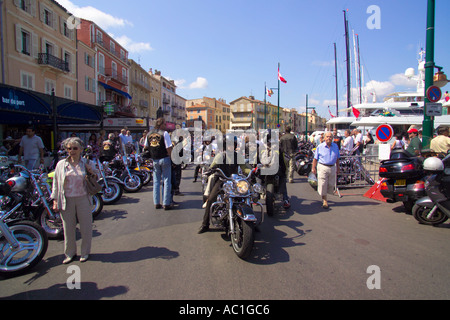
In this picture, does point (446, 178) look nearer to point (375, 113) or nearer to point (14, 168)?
point (14, 168)

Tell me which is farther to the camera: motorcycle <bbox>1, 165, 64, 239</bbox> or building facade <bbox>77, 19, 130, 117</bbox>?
building facade <bbox>77, 19, 130, 117</bbox>

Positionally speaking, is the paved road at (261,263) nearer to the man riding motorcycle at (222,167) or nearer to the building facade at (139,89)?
the man riding motorcycle at (222,167)

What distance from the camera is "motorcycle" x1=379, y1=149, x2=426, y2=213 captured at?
5.48 m

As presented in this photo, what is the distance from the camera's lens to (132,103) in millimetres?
44531

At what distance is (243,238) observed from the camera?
3.65 meters

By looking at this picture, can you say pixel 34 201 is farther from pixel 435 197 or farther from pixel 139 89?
pixel 139 89

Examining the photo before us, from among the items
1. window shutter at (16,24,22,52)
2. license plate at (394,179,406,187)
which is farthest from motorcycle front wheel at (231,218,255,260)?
window shutter at (16,24,22,52)

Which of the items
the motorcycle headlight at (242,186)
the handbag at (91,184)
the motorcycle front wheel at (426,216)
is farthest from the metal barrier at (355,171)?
the handbag at (91,184)

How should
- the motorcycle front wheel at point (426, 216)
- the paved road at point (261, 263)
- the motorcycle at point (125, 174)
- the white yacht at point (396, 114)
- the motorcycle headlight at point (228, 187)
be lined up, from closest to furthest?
the paved road at point (261, 263), the motorcycle headlight at point (228, 187), the motorcycle front wheel at point (426, 216), the motorcycle at point (125, 174), the white yacht at point (396, 114)

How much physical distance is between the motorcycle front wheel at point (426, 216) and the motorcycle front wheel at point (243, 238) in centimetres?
373

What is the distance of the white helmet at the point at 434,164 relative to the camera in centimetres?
493

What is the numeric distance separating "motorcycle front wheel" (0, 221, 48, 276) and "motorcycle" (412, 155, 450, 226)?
6.30m

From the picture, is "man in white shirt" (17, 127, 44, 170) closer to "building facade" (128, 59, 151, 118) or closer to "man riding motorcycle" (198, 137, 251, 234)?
"man riding motorcycle" (198, 137, 251, 234)
